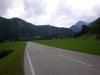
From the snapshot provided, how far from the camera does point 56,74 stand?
35.4 ft

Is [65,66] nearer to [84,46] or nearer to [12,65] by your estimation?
[12,65]

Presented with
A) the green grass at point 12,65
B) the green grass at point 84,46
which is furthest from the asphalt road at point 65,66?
the green grass at point 84,46

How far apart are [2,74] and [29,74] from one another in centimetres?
246

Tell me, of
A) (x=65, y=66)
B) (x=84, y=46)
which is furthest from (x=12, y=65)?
(x=84, y=46)

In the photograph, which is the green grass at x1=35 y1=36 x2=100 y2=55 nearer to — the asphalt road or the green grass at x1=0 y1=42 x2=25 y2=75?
the asphalt road

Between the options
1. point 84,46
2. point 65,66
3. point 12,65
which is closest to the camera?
point 65,66

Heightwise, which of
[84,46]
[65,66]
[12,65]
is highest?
[84,46]

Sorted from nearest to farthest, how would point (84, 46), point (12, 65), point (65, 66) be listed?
point (65, 66) < point (12, 65) < point (84, 46)

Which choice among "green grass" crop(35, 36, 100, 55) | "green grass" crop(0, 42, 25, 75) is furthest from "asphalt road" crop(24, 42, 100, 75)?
"green grass" crop(35, 36, 100, 55)

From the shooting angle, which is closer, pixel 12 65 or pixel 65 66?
pixel 65 66

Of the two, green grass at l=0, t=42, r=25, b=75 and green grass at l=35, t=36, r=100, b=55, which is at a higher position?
green grass at l=35, t=36, r=100, b=55

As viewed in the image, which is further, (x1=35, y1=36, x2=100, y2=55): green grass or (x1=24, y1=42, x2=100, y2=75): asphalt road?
(x1=35, y1=36, x2=100, y2=55): green grass

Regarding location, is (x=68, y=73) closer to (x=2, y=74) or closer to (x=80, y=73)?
(x=80, y=73)

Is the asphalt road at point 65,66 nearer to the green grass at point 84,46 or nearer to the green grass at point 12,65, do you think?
the green grass at point 12,65
